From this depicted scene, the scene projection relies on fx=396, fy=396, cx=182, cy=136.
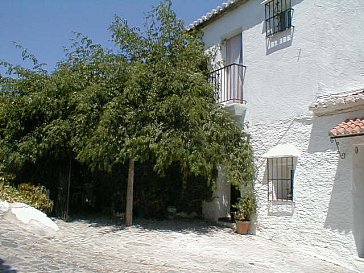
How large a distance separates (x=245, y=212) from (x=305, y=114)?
342 centimetres

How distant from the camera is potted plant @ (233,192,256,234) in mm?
11633

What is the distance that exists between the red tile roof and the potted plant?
349cm

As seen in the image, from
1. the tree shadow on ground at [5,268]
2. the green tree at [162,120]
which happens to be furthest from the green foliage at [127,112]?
the tree shadow on ground at [5,268]

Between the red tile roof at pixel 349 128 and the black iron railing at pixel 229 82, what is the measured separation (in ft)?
12.8

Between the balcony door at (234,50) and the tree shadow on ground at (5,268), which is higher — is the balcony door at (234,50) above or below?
above

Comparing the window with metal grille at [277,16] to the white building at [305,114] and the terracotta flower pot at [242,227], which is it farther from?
the terracotta flower pot at [242,227]

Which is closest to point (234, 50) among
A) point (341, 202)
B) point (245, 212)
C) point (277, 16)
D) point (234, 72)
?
point (234, 72)

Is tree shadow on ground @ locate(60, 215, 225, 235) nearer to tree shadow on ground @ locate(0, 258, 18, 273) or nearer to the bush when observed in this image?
the bush

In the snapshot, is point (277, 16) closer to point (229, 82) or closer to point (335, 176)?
point (229, 82)

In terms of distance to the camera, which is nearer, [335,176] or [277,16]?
[335,176]

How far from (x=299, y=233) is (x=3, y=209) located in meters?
7.61

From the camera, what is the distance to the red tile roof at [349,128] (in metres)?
8.52

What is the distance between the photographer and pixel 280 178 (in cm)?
1123

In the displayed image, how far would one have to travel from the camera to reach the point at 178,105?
1037 cm
